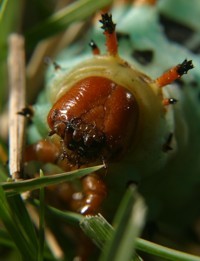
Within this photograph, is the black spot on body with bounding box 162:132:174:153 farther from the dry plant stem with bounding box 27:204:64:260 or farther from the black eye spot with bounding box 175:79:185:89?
the dry plant stem with bounding box 27:204:64:260

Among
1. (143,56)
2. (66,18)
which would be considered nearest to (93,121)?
(143,56)

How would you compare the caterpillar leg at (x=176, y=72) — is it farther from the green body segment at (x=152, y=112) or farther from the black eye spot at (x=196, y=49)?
the black eye spot at (x=196, y=49)

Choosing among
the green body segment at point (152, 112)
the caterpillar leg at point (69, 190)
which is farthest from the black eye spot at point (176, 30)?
the caterpillar leg at point (69, 190)

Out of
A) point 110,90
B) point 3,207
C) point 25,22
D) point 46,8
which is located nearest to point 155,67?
point 110,90

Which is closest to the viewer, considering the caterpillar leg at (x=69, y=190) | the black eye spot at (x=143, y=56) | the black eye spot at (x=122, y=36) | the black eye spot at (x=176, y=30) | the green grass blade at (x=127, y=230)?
the green grass blade at (x=127, y=230)

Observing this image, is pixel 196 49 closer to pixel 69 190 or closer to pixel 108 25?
pixel 108 25

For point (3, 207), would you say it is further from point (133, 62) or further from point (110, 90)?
point (133, 62)
